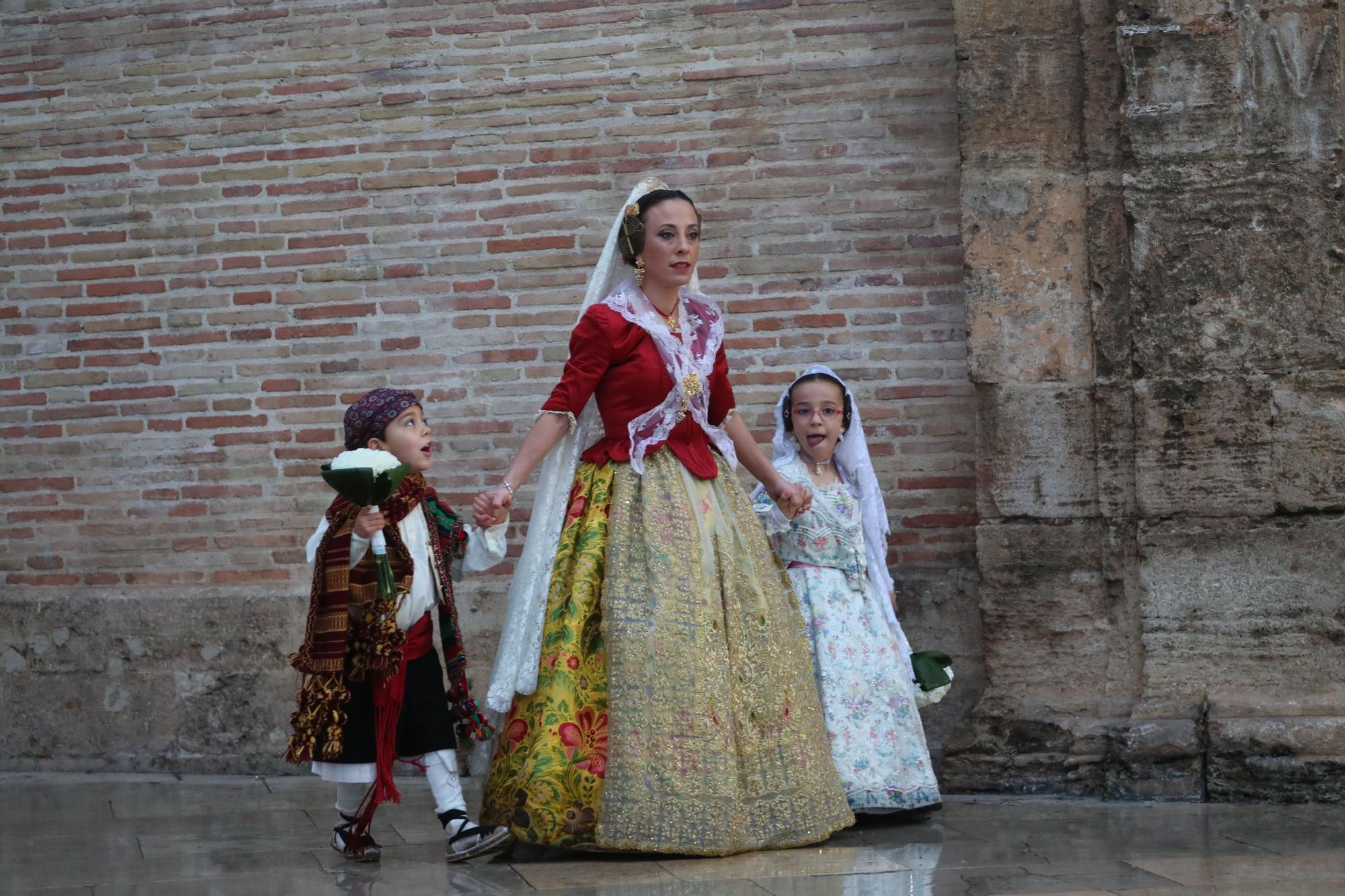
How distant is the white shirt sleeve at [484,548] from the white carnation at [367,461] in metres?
0.35

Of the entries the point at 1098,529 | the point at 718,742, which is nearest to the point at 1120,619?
the point at 1098,529

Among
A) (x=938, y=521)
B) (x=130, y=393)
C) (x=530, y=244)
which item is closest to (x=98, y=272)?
(x=130, y=393)

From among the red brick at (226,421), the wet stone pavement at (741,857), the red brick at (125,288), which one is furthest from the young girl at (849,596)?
the red brick at (125,288)

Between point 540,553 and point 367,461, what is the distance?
2.06 ft

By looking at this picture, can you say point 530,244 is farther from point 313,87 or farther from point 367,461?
point 367,461

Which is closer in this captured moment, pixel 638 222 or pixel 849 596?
pixel 638 222

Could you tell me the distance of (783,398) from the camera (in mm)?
5262

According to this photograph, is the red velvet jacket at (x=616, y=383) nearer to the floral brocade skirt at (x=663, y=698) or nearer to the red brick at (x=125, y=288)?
the floral brocade skirt at (x=663, y=698)

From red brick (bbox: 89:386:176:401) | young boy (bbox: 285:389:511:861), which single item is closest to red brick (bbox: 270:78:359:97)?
red brick (bbox: 89:386:176:401)

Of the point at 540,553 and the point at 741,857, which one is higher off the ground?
the point at 540,553

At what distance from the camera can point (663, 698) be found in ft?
14.0

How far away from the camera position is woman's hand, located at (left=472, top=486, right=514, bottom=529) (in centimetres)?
430

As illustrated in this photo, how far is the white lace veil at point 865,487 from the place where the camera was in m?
5.17

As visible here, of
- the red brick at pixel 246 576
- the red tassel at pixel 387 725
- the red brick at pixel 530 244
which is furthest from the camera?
the red brick at pixel 246 576
